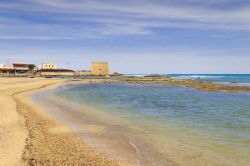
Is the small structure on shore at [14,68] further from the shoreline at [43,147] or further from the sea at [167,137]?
the shoreline at [43,147]

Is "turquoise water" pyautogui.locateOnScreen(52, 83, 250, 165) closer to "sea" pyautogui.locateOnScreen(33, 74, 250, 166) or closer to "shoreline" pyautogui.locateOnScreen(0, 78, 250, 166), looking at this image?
"sea" pyautogui.locateOnScreen(33, 74, 250, 166)

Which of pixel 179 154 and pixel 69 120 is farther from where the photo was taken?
pixel 69 120

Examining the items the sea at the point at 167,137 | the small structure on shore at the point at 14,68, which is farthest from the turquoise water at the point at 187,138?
the small structure on shore at the point at 14,68

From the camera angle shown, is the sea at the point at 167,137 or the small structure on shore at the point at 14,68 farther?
the small structure on shore at the point at 14,68

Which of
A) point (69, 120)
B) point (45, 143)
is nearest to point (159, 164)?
point (45, 143)

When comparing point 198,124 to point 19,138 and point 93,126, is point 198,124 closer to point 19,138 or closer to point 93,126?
point 93,126

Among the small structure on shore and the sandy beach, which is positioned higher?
the small structure on shore

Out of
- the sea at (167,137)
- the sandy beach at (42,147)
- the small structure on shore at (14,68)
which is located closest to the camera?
the sandy beach at (42,147)

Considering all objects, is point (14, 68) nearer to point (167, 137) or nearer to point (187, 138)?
point (167, 137)

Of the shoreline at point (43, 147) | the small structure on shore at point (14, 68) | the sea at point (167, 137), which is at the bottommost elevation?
the sea at point (167, 137)

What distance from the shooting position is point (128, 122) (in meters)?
20.3

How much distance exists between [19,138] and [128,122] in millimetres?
8200

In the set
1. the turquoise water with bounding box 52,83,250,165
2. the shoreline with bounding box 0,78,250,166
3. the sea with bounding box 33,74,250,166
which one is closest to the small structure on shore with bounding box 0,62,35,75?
the sea with bounding box 33,74,250,166

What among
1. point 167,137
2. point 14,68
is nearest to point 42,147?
point 167,137
